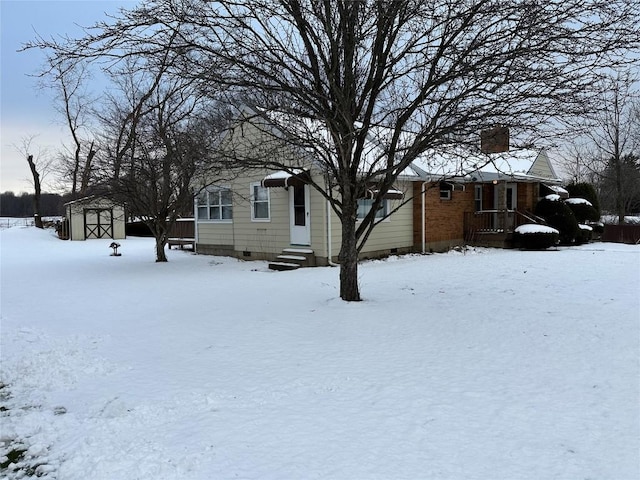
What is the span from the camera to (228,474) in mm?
2979

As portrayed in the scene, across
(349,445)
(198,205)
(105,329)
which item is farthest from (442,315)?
(198,205)

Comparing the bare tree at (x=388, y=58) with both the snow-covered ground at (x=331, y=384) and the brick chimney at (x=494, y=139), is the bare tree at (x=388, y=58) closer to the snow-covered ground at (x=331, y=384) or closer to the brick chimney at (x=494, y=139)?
the brick chimney at (x=494, y=139)

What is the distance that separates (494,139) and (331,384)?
14.4ft

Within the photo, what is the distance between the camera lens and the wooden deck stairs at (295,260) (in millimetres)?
13117

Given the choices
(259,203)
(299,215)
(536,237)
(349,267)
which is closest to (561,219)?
(536,237)

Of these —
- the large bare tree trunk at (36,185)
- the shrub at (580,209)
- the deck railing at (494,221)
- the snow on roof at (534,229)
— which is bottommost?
the snow on roof at (534,229)

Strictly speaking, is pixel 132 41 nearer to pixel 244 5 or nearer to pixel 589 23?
pixel 244 5

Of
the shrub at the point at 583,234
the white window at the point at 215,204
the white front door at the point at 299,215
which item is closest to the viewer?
the white front door at the point at 299,215

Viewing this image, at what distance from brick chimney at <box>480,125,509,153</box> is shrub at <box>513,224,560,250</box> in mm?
10560

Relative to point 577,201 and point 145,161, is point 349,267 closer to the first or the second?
point 145,161

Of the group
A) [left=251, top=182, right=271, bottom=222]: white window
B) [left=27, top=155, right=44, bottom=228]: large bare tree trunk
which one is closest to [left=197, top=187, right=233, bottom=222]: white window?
[left=251, top=182, right=271, bottom=222]: white window

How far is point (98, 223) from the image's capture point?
30031mm

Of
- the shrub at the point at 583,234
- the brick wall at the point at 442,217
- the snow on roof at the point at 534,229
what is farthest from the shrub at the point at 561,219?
the brick wall at the point at 442,217

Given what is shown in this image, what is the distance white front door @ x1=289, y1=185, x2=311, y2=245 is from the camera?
13.5 metres
